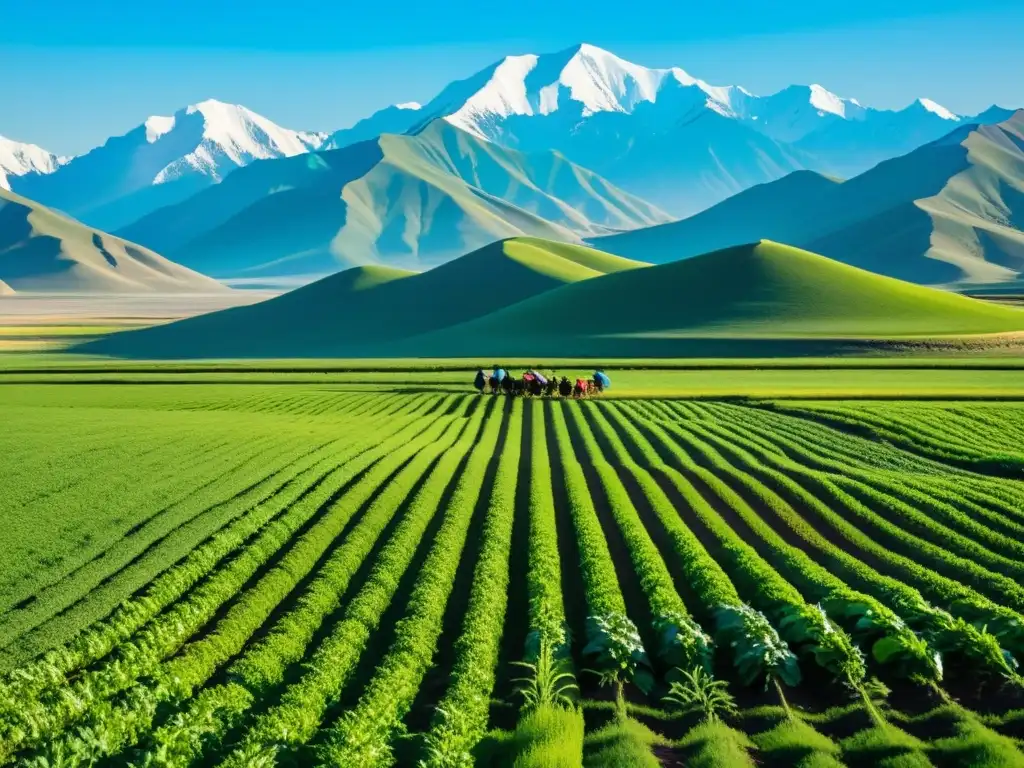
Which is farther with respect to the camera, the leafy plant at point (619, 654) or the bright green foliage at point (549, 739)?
the leafy plant at point (619, 654)

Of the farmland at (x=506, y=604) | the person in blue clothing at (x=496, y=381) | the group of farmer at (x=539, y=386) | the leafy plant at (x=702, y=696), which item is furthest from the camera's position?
the person in blue clothing at (x=496, y=381)

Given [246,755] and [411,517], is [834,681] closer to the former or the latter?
[246,755]

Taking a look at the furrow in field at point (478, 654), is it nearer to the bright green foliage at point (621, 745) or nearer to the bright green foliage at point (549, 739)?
the bright green foliage at point (549, 739)

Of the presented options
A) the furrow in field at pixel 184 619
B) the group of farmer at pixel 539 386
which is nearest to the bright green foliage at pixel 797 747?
the furrow in field at pixel 184 619

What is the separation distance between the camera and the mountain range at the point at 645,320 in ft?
454

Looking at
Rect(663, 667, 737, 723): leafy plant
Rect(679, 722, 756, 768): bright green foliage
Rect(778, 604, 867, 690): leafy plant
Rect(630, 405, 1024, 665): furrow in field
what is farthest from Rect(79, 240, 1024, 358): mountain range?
Rect(679, 722, 756, 768): bright green foliage

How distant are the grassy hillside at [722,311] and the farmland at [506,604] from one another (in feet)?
322

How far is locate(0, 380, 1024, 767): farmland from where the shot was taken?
1413 centimetres

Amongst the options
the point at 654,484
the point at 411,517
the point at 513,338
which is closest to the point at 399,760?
the point at 411,517

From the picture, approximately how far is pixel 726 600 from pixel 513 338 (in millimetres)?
133263

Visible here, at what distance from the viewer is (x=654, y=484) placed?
108 feet

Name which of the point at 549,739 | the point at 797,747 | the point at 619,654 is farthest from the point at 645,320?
the point at 549,739

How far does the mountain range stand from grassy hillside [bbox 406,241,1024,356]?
283mm

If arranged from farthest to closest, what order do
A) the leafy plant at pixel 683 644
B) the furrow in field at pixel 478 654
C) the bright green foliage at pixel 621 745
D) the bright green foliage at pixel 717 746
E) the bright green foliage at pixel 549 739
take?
the leafy plant at pixel 683 644 < the furrow in field at pixel 478 654 < the bright green foliage at pixel 717 746 < the bright green foliage at pixel 621 745 < the bright green foliage at pixel 549 739
